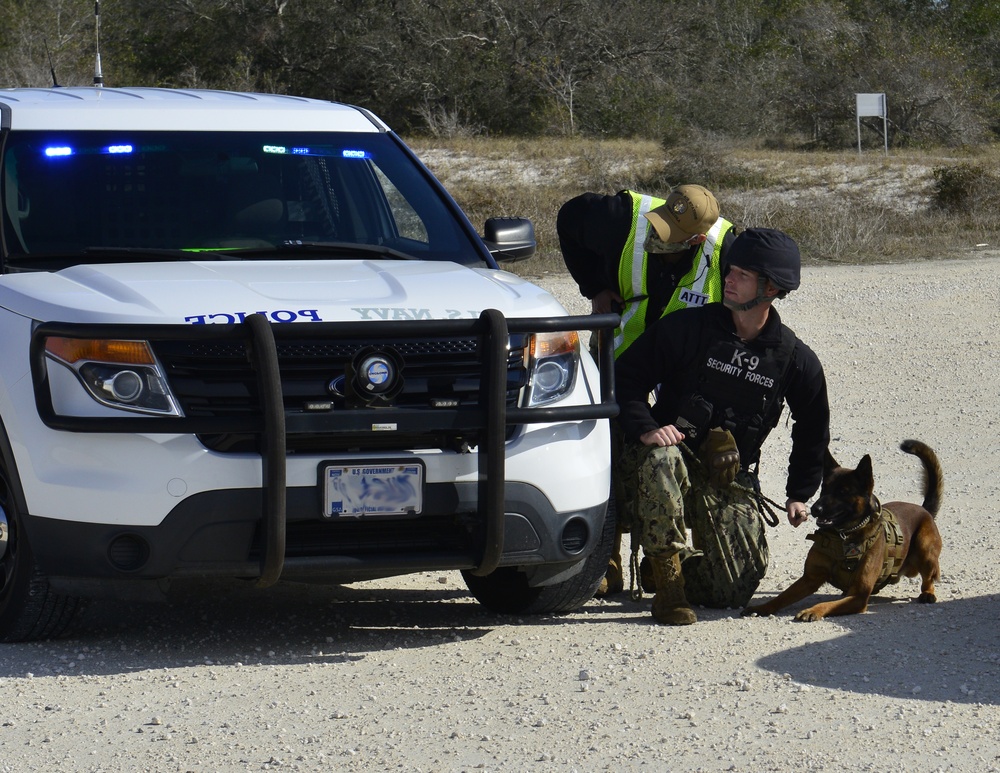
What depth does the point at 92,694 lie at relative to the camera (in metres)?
4.38

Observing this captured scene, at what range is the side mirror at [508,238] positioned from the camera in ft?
19.3

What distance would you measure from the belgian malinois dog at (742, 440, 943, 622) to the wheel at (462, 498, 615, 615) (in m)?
0.67

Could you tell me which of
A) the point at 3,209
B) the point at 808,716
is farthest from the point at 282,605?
the point at 808,716

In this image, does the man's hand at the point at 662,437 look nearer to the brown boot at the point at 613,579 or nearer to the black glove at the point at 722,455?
the black glove at the point at 722,455

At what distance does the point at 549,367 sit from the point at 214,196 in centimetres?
156

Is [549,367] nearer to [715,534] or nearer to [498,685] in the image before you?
[498,685]

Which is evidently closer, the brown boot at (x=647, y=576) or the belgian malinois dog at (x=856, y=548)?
the belgian malinois dog at (x=856, y=548)

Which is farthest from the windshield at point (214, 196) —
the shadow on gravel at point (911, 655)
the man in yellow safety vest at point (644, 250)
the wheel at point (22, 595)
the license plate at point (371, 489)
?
the shadow on gravel at point (911, 655)

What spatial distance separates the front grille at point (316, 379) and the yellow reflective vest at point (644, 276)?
1.63 metres

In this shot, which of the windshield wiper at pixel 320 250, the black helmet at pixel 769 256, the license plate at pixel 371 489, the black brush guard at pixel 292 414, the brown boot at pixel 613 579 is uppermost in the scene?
the windshield wiper at pixel 320 250

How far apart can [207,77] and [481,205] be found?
59.0 feet

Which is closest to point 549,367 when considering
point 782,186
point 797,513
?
point 797,513

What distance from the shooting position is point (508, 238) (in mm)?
5906

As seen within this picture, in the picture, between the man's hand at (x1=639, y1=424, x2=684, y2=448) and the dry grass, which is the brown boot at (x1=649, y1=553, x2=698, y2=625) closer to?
the man's hand at (x1=639, y1=424, x2=684, y2=448)
